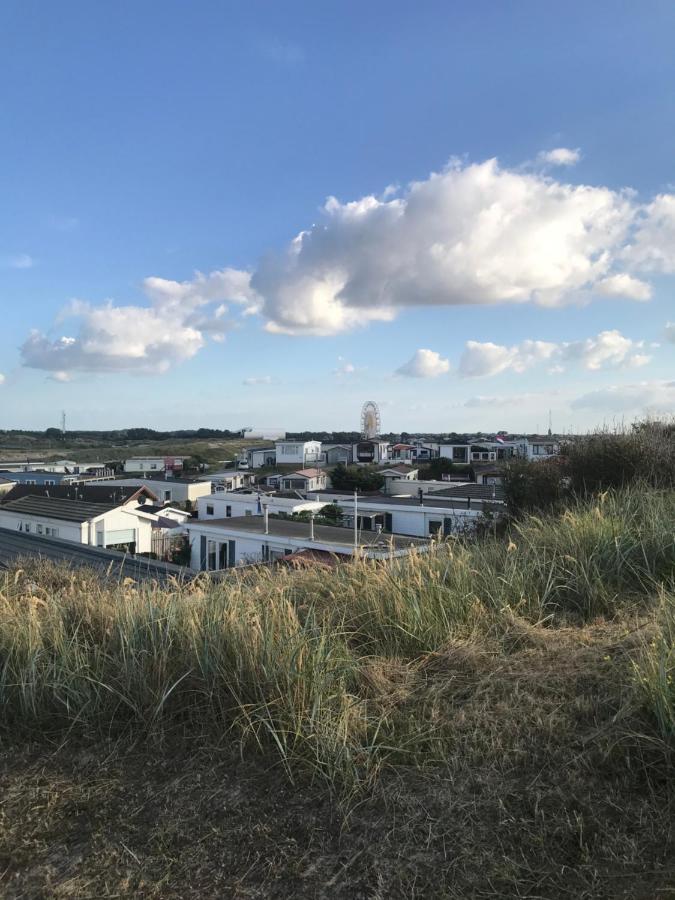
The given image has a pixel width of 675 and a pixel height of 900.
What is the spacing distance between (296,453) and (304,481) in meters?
23.3

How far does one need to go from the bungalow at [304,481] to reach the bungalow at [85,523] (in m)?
28.1

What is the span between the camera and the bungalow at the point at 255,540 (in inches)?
780

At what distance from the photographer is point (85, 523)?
27484 mm

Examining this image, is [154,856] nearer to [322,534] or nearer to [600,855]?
[600,855]

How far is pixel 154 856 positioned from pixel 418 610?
84.2 inches

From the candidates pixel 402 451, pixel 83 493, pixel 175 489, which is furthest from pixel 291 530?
pixel 402 451

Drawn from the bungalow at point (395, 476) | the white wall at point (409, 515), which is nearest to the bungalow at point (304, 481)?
the bungalow at point (395, 476)

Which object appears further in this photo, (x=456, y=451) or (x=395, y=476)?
(x=456, y=451)

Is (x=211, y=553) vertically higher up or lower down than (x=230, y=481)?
lower down

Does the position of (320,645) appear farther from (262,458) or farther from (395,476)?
(262,458)

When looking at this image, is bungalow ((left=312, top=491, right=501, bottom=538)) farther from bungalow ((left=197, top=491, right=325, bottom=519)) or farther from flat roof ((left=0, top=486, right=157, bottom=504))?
flat roof ((left=0, top=486, right=157, bottom=504))

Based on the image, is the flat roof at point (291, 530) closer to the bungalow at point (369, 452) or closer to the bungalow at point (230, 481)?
the bungalow at point (230, 481)

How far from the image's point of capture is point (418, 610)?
3.84 m

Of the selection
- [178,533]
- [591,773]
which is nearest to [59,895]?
[591,773]
